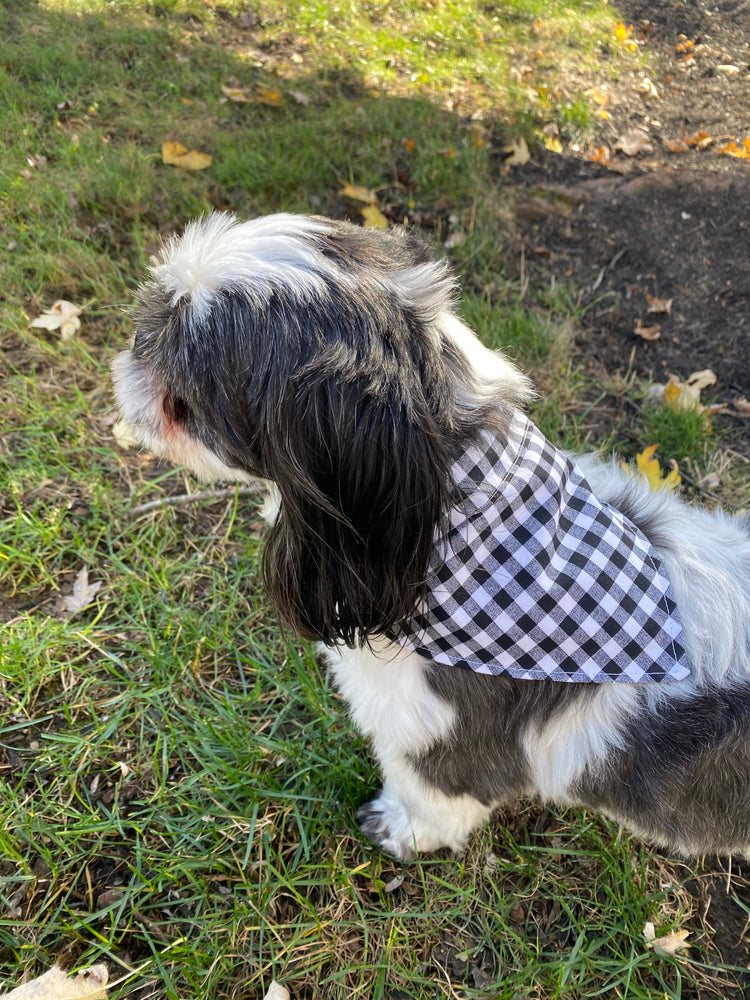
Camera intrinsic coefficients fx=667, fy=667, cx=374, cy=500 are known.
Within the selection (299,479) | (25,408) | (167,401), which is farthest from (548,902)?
(25,408)

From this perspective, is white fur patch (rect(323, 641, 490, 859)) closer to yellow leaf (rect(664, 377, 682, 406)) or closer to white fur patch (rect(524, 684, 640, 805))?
white fur patch (rect(524, 684, 640, 805))

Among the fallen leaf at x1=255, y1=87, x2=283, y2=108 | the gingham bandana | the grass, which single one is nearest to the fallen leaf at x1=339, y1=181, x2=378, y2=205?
the grass

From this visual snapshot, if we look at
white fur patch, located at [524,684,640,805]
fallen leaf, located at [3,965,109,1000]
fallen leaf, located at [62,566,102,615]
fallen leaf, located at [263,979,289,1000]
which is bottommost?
fallen leaf, located at [263,979,289,1000]

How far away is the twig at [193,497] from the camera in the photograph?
3.18 meters

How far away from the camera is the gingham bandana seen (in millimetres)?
1705

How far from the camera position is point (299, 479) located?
1.56 metres

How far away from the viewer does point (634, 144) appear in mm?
5137

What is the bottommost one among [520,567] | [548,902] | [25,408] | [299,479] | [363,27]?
[548,902]

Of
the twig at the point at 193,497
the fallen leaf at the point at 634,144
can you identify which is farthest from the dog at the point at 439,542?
the fallen leaf at the point at 634,144

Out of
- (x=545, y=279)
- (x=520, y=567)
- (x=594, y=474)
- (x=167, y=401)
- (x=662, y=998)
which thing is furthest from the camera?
(x=545, y=279)

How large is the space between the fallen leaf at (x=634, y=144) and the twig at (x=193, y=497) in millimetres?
4060

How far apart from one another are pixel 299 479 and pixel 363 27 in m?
6.18

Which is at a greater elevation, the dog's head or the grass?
the dog's head

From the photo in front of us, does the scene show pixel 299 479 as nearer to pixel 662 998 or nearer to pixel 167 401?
pixel 167 401
